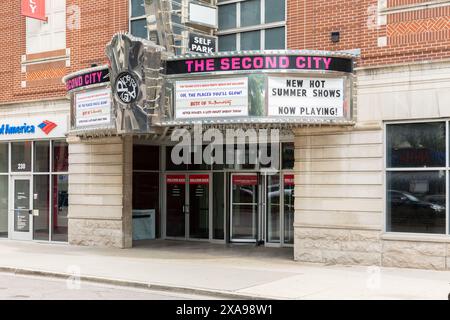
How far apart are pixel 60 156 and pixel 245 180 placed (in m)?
5.79

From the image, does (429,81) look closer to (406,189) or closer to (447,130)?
(447,130)

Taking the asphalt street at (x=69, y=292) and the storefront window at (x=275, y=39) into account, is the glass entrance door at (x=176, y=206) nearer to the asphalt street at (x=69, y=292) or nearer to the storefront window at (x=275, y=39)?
the storefront window at (x=275, y=39)

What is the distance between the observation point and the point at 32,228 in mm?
20141

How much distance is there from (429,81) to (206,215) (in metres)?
8.45

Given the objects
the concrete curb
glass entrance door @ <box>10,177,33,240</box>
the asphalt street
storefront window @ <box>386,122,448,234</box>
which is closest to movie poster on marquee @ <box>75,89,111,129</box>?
the concrete curb

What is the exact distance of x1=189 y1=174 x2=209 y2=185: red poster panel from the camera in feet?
63.6

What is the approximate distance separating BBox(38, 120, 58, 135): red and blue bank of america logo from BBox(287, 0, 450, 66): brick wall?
321 inches

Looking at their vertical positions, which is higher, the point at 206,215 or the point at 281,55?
the point at 281,55

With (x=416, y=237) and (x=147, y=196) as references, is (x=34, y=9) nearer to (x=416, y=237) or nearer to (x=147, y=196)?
(x=147, y=196)

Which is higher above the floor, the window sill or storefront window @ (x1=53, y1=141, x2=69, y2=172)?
storefront window @ (x1=53, y1=141, x2=69, y2=172)

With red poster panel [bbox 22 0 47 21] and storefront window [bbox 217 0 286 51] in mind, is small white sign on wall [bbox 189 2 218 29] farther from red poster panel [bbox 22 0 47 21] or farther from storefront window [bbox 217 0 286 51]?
red poster panel [bbox 22 0 47 21]

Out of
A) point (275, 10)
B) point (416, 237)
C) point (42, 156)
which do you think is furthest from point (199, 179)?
point (416, 237)

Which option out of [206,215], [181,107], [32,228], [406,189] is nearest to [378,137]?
[406,189]
